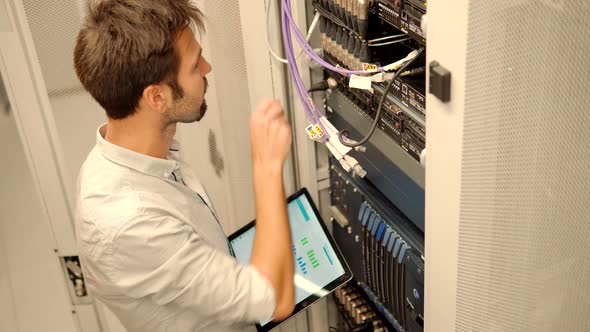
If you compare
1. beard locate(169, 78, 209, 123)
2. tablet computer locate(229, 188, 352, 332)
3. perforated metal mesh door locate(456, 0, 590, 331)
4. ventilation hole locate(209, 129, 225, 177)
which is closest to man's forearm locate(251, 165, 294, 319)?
beard locate(169, 78, 209, 123)

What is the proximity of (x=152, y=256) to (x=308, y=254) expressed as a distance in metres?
0.53

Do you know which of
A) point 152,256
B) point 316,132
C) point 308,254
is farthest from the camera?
point 308,254

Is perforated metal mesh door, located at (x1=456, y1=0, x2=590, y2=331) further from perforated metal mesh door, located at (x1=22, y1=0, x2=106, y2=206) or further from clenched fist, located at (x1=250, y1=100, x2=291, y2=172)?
perforated metal mesh door, located at (x1=22, y1=0, x2=106, y2=206)

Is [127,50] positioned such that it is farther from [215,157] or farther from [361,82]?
[215,157]

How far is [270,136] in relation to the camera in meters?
1.36

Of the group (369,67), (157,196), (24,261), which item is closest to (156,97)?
(157,196)

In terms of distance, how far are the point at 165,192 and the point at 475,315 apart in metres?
0.65

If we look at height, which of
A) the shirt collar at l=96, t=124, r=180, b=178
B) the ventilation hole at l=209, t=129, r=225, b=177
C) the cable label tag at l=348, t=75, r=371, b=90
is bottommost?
the ventilation hole at l=209, t=129, r=225, b=177

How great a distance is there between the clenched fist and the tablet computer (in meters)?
0.30

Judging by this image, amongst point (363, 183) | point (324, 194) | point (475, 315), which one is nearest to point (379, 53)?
point (363, 183)

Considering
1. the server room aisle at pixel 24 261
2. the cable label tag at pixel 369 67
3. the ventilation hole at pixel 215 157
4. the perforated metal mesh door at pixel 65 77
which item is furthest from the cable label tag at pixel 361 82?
the server room aisle at pixel 24 261

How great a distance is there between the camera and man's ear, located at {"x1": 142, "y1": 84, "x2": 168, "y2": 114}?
50.3 inches

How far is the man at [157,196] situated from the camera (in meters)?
1.24

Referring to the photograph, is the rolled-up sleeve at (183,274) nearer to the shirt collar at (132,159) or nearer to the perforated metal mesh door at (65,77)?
the shirt collar at (132,159)
